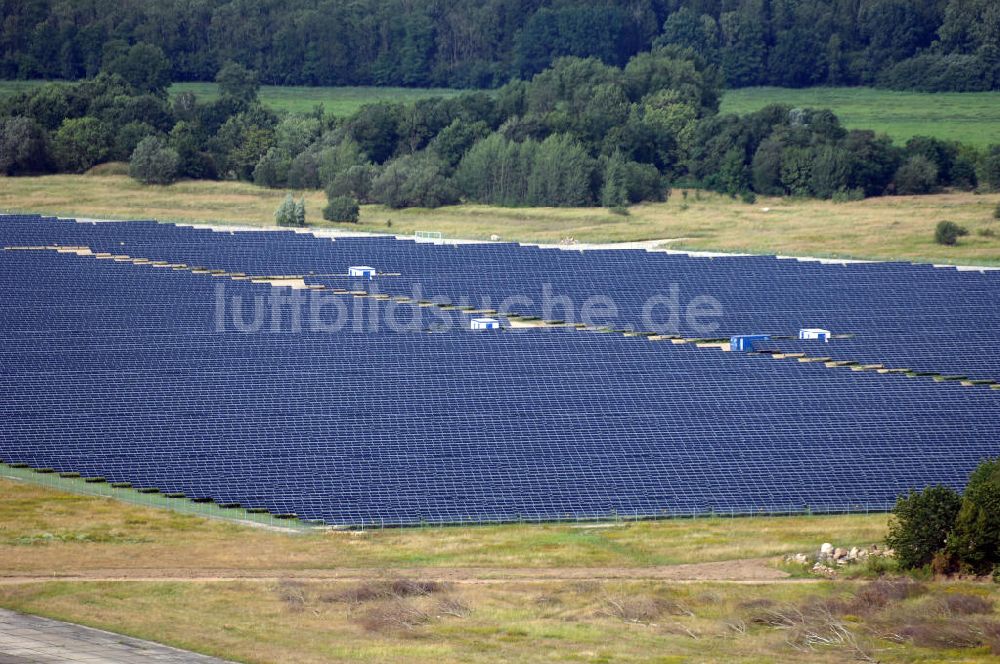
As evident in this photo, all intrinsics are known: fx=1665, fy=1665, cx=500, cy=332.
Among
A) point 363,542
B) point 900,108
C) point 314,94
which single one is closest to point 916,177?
point 900,108

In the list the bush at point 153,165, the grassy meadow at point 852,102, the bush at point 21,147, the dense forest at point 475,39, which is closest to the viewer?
the bush at point 153,165

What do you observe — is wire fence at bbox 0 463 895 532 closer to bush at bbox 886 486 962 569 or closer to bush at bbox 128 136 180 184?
bush at bbox 886 486 962 569

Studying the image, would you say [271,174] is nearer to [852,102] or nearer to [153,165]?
[153,165]

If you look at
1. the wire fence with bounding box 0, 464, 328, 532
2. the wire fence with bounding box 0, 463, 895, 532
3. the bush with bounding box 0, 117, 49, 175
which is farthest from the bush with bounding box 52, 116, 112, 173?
the wire fence with bounding box 0, 463, 895, 532

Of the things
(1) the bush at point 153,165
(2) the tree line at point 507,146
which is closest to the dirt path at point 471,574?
(2) the tree line at point 507,146

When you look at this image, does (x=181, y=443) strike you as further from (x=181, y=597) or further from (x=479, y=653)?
(x=479, y=653)

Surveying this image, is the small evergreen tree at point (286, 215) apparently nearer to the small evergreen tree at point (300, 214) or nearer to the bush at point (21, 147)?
the small evergreen tree at point (300, 214)
